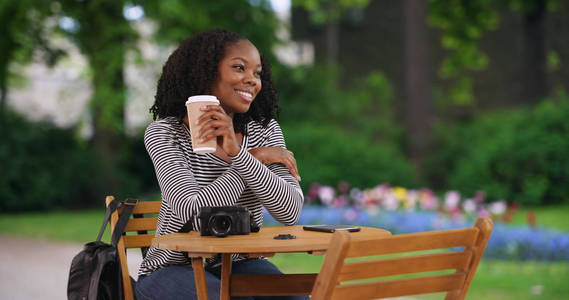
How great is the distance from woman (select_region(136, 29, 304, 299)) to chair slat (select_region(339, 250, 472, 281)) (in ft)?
3.03

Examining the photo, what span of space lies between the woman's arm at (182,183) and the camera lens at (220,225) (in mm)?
148

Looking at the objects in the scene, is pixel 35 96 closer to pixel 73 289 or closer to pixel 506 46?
pixel 506 46

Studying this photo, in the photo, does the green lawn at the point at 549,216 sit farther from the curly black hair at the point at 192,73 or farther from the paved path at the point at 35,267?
the curly black hair at the point at 192,73

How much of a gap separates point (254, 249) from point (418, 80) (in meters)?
15.0

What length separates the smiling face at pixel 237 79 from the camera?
338 cm

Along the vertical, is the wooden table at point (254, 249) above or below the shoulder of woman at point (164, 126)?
below

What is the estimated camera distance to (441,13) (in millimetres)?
20859

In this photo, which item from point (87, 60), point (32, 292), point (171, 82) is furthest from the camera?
point (87, 60)

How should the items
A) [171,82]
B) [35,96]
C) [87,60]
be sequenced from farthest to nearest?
[35,96], [87,60], [171,82]

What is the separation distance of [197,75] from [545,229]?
6515mm

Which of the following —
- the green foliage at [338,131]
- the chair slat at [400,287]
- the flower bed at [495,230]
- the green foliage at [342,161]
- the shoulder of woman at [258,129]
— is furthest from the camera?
the green foliage at [338,131]

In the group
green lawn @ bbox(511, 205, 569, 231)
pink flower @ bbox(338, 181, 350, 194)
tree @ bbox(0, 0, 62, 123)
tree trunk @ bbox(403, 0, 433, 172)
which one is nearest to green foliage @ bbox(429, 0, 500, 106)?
tree trunk @ bbox(403, 0, 433, 172)

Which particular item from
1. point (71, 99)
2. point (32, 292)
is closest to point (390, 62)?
point (71, 99)

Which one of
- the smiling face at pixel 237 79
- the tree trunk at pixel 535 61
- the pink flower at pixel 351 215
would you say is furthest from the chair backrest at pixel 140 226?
the tree trunk at pixel 535 61
